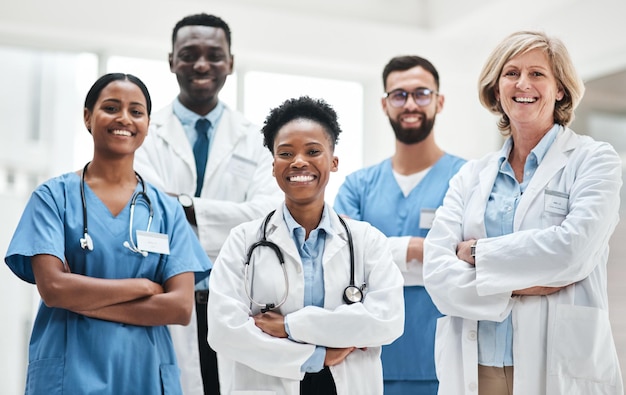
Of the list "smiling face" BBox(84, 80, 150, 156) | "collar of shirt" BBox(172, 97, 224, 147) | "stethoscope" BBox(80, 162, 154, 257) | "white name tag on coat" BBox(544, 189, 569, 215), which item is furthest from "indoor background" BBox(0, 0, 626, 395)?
"stethoscope" BBox(80, 162, 154, 257)

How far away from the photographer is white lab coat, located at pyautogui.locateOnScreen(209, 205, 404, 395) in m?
2.06

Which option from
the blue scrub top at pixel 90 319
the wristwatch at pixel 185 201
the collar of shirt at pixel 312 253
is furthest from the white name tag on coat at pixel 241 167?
the collar of shirt at pixel 312 253

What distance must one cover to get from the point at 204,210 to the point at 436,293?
3.10 ft

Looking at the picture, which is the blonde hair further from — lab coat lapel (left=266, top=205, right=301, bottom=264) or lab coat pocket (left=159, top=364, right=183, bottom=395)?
lab coat pocket (left=159, top=364, right=183, bottom=395)

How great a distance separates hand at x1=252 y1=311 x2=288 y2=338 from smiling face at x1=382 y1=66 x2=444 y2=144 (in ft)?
4.75

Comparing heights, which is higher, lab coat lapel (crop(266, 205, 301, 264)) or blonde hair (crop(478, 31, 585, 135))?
blonde hair (crop(478, 31, 585, 135))

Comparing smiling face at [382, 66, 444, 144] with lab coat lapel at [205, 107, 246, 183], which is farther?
smiling face at [382, 66, 444, 144]

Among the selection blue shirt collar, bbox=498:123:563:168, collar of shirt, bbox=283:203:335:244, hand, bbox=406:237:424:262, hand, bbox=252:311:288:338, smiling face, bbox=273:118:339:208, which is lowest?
hand, bbox=252:311:288:338

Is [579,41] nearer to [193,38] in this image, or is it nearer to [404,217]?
[404,217]

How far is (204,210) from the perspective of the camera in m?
2.85

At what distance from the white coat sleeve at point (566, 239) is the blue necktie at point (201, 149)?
1220 millimetres

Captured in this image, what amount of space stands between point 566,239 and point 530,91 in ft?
1.75

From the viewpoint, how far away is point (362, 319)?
2.07 metres

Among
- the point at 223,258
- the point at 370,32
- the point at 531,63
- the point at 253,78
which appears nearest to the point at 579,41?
the point at 370,32
